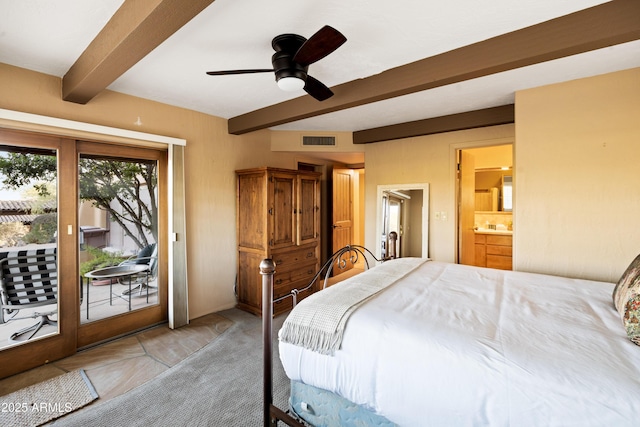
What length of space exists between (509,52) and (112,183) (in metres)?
3.61

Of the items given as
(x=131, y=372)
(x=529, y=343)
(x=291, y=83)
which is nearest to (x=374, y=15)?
(x=291, y=83)

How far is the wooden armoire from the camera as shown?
347 cm

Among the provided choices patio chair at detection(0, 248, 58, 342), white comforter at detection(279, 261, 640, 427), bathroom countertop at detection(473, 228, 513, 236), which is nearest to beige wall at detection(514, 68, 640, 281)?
white comforter at detection(279, 261, 640, 427)

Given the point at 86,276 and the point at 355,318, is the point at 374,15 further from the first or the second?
the point at 86,276

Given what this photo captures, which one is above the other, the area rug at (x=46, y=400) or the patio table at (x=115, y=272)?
the patio table at (x=115, y=272)

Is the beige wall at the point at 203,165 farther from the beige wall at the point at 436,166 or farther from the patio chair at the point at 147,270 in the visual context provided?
the beige wall at the point at 436,166

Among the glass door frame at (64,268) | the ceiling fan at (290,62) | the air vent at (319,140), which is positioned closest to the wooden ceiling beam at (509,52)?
the ceiling fan at (290,62)

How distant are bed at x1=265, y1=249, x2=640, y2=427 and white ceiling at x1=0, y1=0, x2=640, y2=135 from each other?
165 centimetres

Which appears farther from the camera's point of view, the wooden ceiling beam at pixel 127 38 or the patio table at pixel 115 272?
the patio table at pixel 115 272

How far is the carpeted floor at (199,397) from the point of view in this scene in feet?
5.93

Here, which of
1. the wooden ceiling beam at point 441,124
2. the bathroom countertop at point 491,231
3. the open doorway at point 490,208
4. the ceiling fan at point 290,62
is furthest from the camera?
the bathroom countertop at point 491,231

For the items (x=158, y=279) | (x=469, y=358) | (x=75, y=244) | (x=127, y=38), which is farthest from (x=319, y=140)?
(x=469, y=358)

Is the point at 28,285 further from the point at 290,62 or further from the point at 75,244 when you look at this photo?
the point at 290,62

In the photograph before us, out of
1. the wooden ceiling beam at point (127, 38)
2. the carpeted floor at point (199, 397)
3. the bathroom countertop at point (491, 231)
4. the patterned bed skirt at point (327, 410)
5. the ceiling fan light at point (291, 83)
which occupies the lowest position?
the carpeted floor at point (199, 397)
